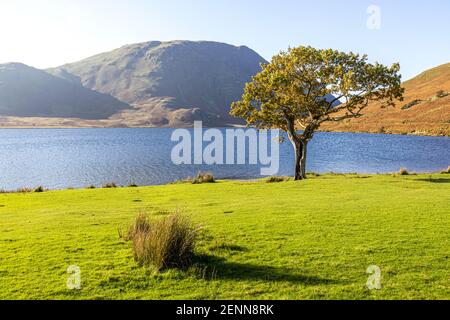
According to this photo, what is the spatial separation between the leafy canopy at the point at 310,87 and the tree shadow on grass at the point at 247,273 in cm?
3008

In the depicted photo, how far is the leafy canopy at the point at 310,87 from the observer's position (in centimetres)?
4034

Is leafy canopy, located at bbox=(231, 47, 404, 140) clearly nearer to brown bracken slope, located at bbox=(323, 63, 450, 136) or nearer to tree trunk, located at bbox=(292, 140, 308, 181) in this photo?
tree trunk, located at bbox=(292, 140, 308, 181)

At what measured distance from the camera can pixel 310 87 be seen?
42625mm

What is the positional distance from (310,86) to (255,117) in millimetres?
6735

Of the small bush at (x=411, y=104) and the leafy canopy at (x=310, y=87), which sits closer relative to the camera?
the leafy canopy at (x=310, y=87)

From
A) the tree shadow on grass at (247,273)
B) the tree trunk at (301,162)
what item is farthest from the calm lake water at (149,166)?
the tree shadow on grass at (247,273)

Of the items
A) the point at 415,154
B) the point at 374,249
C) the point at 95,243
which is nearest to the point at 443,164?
the point at 415,154

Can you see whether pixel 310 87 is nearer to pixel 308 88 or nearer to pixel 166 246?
pixel 308 88

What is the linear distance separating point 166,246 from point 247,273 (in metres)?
2.53

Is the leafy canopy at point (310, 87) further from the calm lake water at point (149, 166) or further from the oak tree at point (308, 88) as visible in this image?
the calm lake water at point (149, 166)

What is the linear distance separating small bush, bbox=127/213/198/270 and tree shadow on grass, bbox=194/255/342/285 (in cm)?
54

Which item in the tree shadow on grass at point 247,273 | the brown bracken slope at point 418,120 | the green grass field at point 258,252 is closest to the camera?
the green grass field at point 258,252

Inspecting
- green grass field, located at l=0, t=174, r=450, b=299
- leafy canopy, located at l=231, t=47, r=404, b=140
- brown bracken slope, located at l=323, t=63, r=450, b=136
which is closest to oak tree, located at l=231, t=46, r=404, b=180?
leafy canopy, located at l=231, t=47, r=404, b=140
